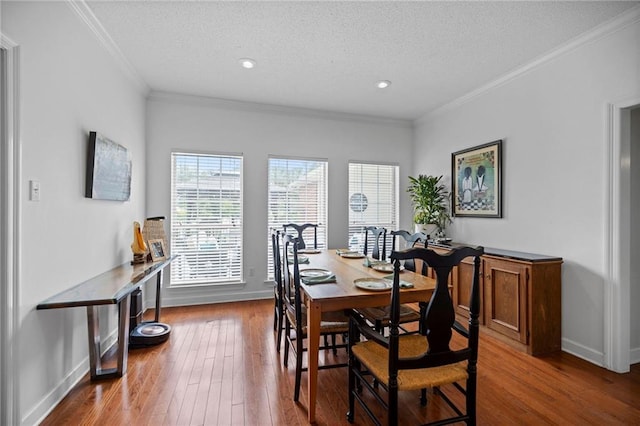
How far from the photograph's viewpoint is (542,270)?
8.97 ft

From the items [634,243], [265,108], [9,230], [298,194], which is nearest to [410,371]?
[9,230]

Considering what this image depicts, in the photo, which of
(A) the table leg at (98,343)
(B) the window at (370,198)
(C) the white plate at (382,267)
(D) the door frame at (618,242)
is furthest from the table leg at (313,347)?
(B) the window at (370,198)

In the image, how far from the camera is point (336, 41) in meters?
2.72

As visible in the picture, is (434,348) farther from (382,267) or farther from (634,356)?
(634,356)

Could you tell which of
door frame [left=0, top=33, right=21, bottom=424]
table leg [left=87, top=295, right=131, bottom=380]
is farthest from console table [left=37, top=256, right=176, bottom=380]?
door frame [left=0, top=33, right=21, bottom=424]

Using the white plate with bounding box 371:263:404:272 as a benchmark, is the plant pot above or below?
above

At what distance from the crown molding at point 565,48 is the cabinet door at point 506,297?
2.05 metres

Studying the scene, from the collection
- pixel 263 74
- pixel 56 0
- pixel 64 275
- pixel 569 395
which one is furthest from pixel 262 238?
pixel 569 395

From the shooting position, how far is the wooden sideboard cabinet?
272 cm

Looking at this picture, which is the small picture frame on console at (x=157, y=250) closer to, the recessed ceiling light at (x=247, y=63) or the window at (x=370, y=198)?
the recessed ceiling light at (x=247, y=63)

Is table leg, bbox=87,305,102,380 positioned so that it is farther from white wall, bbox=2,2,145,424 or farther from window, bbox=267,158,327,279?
window, bbox=267,158,327,279

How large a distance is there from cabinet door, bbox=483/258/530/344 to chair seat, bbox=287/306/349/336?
1.74m

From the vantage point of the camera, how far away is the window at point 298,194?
4.48 meters

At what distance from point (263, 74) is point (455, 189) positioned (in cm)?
296
